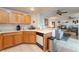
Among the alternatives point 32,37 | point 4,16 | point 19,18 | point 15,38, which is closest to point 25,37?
point 32,37

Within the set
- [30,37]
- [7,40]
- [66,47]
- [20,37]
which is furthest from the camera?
[30,37]

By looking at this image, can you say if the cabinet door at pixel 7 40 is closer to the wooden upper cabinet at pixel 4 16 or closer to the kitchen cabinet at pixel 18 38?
the kitchen cabinet at pixel 18 38

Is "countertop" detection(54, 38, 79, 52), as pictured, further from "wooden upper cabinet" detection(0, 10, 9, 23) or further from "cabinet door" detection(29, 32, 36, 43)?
"wooden upper cabinet" detection(0, 10, 9, 23)

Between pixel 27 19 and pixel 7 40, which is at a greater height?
pixel 27 19

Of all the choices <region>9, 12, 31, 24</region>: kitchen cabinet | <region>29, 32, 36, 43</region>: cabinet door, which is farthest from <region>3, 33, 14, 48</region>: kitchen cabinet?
<region>29, 32, 36, 43</region>: cabinet door

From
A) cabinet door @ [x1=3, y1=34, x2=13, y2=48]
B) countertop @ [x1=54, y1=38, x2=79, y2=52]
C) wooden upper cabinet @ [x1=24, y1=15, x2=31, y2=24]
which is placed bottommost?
countertop @ [x1=54, y1=38, x2=79, y2=52]

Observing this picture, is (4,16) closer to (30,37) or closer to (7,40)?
(7,40)

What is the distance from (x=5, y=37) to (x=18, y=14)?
1.42 metres

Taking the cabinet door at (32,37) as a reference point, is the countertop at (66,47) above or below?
below

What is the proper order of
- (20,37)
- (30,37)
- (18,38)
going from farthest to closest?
(30,37), (20,37), (18,38)

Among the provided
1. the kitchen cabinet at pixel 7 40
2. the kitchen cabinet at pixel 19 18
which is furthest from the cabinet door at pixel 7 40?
the kitchen cabinet at pixel 19 18

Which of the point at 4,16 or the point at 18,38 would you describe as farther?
the point at 18,38
